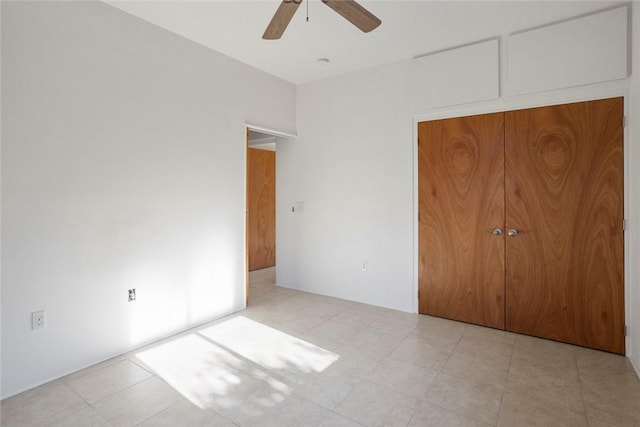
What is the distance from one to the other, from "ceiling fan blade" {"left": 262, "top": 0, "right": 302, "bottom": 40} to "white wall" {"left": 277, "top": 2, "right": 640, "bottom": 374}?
1.88m

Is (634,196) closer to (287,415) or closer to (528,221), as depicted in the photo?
(528,221)

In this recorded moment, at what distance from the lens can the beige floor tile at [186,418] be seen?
1.87 metres

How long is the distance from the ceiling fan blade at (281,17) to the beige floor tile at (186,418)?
236 cm

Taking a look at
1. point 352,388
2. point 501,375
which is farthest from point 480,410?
point 352,388

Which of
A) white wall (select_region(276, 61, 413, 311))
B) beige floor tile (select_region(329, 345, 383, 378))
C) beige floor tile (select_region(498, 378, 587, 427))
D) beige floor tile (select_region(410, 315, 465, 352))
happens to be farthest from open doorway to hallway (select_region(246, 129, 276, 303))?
beige floor tile (select_region(498, 378, 587, 427))

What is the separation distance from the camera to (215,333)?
3158mm

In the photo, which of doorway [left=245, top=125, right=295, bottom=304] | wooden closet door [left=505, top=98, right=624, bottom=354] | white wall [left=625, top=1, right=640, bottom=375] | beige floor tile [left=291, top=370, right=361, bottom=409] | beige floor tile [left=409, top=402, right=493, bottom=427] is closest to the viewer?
beige floor tile [left=409, top=402, right=493, bottom=427]

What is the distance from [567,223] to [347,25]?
8.28 feet

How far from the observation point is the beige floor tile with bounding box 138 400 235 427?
1874 mm

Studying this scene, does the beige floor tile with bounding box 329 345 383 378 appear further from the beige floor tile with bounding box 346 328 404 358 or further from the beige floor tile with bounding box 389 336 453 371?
the beige floor tile with bounding box 389 336 453 371

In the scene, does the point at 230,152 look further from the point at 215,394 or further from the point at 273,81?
the point at 215,394

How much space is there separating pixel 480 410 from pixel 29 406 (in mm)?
2705

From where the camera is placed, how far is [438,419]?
191 centimetres

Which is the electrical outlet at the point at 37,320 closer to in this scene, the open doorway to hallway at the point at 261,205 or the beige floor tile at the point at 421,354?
the beige floor tile at the point at 421,354
